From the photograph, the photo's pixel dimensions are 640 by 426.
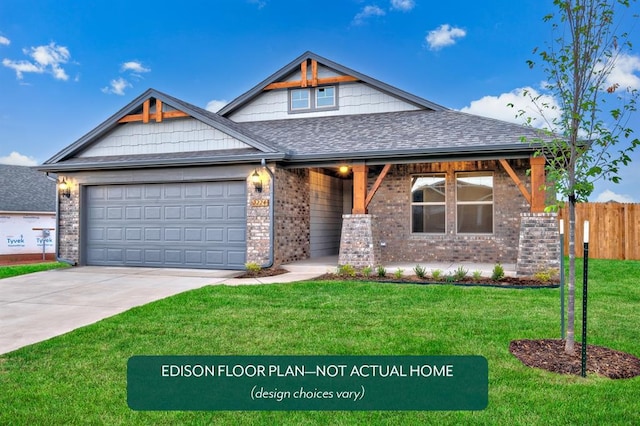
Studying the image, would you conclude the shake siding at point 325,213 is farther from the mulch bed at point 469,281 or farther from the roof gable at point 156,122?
the mulch bed at point 469,281

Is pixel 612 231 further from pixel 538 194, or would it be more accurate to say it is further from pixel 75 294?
pixel 75 294

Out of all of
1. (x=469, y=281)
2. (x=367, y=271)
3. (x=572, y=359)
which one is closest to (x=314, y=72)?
(x=367, y=271)

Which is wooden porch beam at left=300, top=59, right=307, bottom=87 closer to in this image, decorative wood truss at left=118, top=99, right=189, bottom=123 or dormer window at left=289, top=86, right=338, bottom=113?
dormer window at left=289, top=86, right=338, bottom=113

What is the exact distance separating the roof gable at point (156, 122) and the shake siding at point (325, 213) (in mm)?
2949

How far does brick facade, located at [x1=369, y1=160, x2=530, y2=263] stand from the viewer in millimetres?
13266

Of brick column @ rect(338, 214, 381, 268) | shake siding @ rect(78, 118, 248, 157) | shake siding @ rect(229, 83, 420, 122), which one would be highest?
shake siding @ rect(229, 83, 420, 122)

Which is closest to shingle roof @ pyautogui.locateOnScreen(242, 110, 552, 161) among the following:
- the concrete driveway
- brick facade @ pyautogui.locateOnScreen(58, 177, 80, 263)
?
the concrete driveway

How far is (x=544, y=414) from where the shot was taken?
11.9ft

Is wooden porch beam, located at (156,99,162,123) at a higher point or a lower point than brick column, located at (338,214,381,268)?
higher

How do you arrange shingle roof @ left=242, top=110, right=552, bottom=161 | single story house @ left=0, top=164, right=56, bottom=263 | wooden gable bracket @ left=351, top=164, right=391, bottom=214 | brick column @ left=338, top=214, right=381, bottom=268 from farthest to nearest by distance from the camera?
single story house @ left=0, top=164, right=56, bottom=263 → wooden gable bracket @ left=351, top=164, right=391, bottom=214 → brick column @ left=338, top=214, right=381, bottom=268 → shingle roof @ left=242, top=110, right=552, bottom=161

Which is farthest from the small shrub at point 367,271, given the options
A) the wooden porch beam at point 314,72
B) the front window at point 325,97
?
the wooden porch beam at point 314,72

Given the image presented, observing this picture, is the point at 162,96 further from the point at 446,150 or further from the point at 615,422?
the point at 615,422

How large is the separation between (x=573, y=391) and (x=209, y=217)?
Answer: 10.7 meters

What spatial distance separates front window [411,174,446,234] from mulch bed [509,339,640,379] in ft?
28.1
